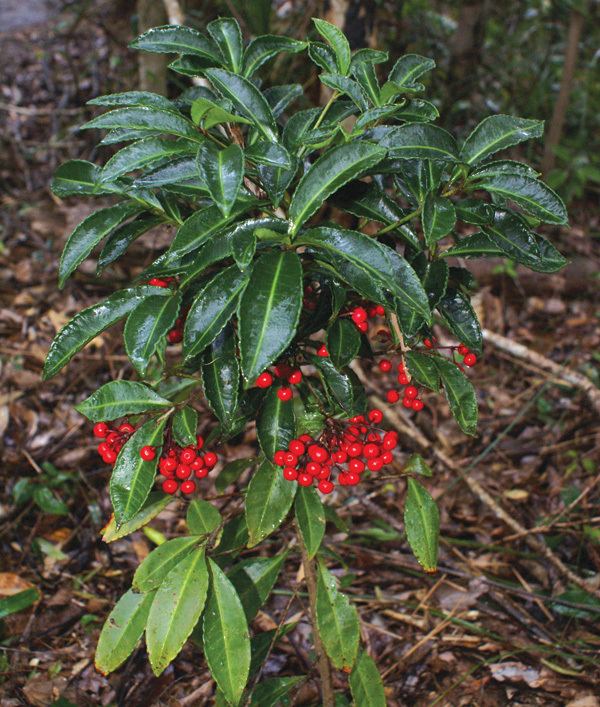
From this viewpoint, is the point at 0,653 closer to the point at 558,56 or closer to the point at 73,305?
the point at 73,305

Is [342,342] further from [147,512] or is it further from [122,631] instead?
[122,631]

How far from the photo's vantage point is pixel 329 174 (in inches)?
49.0

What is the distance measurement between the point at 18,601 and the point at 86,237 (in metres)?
1.30

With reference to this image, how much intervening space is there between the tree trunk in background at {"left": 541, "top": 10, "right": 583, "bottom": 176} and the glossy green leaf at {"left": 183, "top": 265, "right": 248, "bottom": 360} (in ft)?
12.6

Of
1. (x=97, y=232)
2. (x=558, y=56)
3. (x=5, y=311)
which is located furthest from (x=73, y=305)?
(x=558, y=56)

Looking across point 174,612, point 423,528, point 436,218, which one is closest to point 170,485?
point 174,612

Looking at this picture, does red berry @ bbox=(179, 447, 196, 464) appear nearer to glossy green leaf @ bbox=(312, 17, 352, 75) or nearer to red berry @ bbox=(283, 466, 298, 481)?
red berry @ bbox=(283, 466, 298, 481)

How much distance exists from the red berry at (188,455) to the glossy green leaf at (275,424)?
0.48 ft

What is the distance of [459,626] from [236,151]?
1759 mm

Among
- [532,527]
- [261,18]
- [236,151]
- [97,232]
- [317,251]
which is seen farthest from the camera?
[261,18]

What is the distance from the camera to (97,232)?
1.48m

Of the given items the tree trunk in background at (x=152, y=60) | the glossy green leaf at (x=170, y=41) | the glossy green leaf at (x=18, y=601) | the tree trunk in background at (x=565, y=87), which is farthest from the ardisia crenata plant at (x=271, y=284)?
the tree trunk in background at (x=565, y=87)

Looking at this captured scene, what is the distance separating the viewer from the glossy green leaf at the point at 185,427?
1.47 m

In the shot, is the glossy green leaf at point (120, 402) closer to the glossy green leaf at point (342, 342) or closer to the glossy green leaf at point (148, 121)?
the glossy green leaf at point (342, 342)
